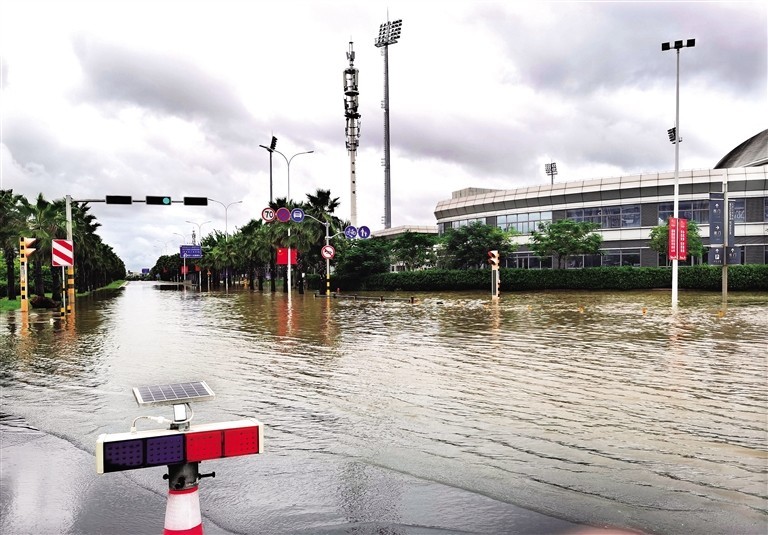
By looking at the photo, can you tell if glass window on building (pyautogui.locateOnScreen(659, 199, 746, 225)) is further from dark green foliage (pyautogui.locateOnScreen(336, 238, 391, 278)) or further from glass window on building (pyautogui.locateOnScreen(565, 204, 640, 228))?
dark green foliage (pyautogui.locateOnScreen(336, 238, 391, 278))

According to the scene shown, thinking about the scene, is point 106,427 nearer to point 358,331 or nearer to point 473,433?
point 473,433

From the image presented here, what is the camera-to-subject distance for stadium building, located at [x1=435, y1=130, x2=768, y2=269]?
186 feet

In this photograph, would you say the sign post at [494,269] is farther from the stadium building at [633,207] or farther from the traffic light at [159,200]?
the stadium building at [633,207]

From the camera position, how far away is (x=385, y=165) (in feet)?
374

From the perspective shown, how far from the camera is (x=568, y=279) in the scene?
55.2 metres

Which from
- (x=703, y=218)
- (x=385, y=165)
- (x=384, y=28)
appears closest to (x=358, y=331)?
(x=703, y=218)

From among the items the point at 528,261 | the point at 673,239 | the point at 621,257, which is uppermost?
the point at 673,239

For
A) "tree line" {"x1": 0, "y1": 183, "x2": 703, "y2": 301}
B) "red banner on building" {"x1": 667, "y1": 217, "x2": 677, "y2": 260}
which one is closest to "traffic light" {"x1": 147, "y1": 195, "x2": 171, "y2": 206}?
"tree line" {"x1": 0, "y1": 183, "x2": 703, "y2": 301}

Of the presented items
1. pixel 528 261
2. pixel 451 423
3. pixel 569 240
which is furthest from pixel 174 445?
pixel 528 261

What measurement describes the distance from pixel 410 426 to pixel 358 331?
36.8 ft

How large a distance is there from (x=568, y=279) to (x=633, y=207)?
1225 centimetres

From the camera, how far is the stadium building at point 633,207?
186ft

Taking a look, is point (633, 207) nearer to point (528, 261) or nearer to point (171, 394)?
point (528, 261)

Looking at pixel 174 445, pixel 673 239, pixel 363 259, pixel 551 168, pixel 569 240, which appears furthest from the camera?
pixel 551 168
